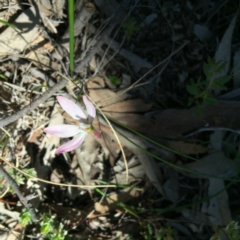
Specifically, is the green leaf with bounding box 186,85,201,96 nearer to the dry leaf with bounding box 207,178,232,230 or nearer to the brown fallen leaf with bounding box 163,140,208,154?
→ the brown fallen leaf with bounding box 163,140,208,154

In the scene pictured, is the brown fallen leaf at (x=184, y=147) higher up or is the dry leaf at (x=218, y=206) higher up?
the brown fallen leaf at (x=184, y=147)

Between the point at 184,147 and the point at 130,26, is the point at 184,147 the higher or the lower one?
the lower one

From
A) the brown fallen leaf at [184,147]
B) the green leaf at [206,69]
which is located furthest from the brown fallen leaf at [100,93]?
the green leaf at [206,69]

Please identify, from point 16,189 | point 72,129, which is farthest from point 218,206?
point 16,189

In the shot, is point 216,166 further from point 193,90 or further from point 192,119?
point 193,90

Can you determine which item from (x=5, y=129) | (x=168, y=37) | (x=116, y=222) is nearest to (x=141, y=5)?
(x=168, y=37)

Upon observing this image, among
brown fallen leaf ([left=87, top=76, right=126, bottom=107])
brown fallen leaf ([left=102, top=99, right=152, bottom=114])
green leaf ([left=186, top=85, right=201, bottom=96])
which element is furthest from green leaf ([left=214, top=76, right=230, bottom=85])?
brown fallen leaf ([left=87, top=76, right=126, bottom=107])

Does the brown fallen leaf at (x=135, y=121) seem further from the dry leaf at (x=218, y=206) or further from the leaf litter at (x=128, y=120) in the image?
the dry leaf at (x=218, y=206)

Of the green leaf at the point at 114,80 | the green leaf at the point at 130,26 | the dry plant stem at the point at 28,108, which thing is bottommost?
the green leaf at the point at 114,80

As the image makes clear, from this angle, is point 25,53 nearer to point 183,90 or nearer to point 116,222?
point 183,90
